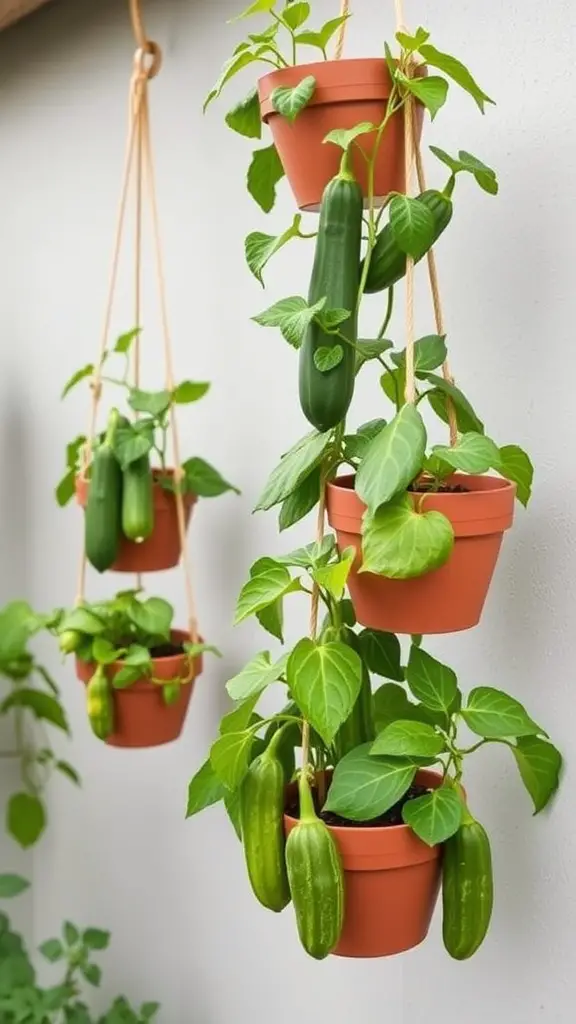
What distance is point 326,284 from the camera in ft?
2.42

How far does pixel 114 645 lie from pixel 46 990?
65cm

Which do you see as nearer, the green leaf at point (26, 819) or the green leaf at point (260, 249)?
the green leaf at point (260, 249)

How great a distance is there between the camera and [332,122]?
2.45 feet

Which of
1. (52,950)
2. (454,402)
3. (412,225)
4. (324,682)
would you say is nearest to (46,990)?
(52,950)

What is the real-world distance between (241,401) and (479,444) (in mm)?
618

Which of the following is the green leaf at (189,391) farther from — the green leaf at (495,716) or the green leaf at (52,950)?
Result: the green leaf at (52,950)

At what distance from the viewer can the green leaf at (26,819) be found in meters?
1.71

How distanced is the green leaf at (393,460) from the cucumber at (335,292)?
0.04 m

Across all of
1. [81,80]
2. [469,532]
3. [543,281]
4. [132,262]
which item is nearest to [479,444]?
[469,532]

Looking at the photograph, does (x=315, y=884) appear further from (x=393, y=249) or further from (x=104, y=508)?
(x=104, y=508)

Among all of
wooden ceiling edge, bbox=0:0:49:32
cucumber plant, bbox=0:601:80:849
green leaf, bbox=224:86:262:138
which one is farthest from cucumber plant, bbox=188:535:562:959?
wooden ceiling edge, bbox=0:0:49:32

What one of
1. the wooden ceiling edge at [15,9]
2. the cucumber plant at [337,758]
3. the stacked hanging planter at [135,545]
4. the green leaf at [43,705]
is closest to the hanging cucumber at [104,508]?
the stacked hanging planter at [135,545]

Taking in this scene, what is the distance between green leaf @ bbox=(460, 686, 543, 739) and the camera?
0.80 m

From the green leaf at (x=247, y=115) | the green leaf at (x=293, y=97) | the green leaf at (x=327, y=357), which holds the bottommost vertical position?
the green leaf at (x=327, y=357)
